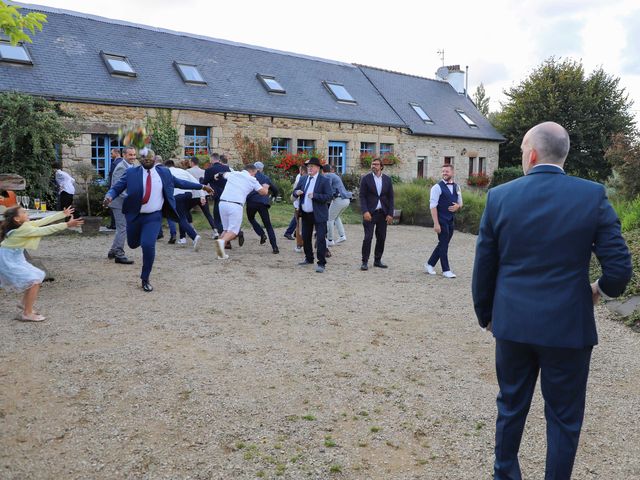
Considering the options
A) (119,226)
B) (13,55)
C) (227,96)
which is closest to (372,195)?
(119,226)

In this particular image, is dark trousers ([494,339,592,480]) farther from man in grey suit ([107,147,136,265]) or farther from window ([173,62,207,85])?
window ([173,62,207,85])

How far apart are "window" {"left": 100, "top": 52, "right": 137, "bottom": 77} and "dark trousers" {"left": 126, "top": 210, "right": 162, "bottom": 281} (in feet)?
34.3

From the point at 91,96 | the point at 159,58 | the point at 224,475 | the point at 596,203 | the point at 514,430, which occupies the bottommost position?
the point at 224,475

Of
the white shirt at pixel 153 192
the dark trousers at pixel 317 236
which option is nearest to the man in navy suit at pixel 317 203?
the dark trousers at pixel 317 236

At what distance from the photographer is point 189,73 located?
58.4 feet

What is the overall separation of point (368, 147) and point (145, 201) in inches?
632

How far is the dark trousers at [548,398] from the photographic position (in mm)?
2539

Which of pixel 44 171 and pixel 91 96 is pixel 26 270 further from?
pixel 91 96

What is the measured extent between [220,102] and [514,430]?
1601 centimetres

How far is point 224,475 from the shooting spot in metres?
2.97

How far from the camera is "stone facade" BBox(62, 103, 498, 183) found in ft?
47.9

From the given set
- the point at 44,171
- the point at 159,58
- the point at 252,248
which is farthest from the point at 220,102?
the point at 252,248

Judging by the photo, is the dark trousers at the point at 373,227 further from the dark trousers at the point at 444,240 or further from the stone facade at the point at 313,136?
the stone facade at the point at 313,136

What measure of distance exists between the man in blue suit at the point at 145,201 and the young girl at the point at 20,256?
115 cm
